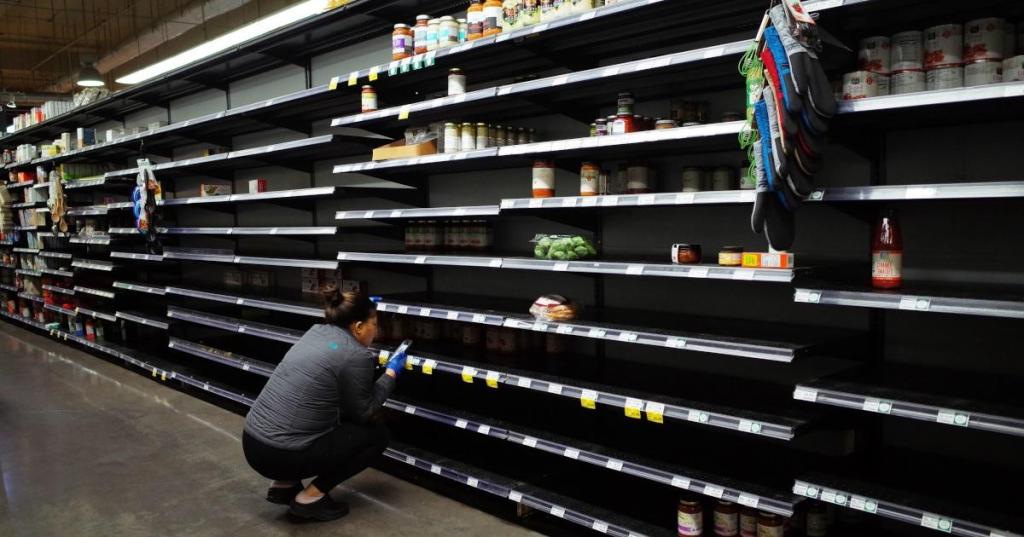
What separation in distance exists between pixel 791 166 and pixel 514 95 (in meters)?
1.53

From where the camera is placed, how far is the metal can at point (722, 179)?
3.06 m

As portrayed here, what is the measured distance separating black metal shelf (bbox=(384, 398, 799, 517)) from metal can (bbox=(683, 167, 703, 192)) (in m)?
1.18

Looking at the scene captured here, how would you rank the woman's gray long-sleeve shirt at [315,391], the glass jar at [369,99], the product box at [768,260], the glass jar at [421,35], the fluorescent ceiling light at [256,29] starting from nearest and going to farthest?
the product box at [768,260] < the woman's gray long-sleeve shirt at [315,391] < the glass jar at [421,35] < the glass jar at [369,99] < the fluorescent ceiling light at [256,29]

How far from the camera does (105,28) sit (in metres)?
13.5

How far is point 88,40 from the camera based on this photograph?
14.7 metres

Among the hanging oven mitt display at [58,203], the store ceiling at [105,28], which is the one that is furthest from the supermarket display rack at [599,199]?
the store ceiling at [105,28]

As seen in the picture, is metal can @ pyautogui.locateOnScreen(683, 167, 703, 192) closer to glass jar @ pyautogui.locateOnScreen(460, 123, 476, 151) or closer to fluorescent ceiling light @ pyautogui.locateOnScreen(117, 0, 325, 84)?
glass jar @ pyautogui.locateOnScreen(460, 123, 476, 151)

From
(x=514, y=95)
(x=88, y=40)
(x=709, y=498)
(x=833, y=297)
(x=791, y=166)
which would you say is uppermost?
(x=88, y=40)

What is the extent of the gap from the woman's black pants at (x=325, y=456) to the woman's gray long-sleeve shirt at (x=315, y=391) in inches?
1.5

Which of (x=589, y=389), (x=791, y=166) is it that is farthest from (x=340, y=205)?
(x=791, y=166)

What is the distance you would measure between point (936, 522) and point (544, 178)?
209 centimetres

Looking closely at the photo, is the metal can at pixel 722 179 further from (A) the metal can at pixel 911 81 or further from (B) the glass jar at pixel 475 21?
(B) the glass jar at pixel 475 21

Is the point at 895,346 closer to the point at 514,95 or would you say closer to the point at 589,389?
the point at 589,389

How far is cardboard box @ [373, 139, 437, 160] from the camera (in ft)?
13.1
